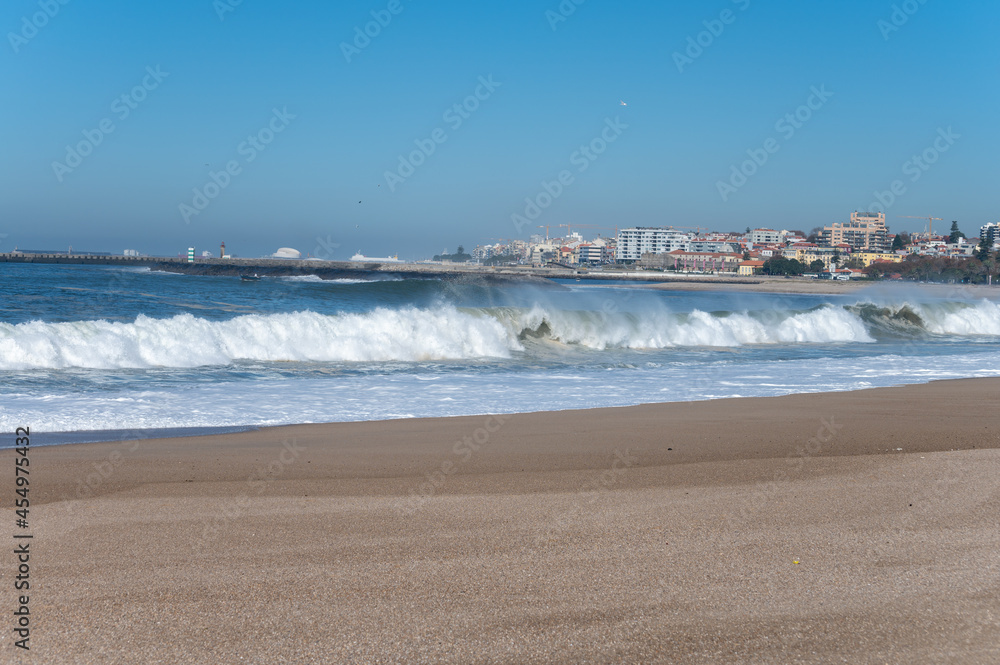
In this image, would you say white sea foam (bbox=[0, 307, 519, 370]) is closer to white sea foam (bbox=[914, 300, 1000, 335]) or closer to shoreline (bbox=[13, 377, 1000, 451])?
shoreline (bbox=[13, 377, 1000, 451])

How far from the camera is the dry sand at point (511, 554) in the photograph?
9.93ft

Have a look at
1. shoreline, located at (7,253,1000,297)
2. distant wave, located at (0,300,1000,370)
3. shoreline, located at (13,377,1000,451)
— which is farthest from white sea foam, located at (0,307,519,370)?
shoreline, located at (7,253,1000,297)

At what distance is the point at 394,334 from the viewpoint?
18.0m

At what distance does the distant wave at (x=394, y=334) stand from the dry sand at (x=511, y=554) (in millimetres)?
8078

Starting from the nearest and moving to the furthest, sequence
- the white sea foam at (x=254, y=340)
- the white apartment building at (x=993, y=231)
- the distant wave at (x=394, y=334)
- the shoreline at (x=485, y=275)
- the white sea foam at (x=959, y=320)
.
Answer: the white sea foam at (x=254, y=340) < the distant wave at (x=394, y=334) < the white sea foam at (x=959, y=320) < the shoreline at (x=485, y=275) < the white apartment building at (x=993, y=231)

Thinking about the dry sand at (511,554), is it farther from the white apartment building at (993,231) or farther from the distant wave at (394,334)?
the white apartment building at (993,231)

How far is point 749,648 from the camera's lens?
301cm

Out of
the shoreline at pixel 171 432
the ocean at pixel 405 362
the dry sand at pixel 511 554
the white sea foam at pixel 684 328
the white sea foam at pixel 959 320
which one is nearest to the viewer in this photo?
the dry sand at pixel 511 554

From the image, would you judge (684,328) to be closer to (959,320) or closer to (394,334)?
(394,334)

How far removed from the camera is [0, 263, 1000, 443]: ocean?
9328 millimetres

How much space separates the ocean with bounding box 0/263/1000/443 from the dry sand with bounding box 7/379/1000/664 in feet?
8.08

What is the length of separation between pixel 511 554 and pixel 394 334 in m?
14.3

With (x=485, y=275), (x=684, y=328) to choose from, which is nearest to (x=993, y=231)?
(x=485, y=275)

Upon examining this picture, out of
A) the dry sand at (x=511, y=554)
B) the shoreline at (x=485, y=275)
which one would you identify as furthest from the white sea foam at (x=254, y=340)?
the shoreline at (x=485, y=275)
